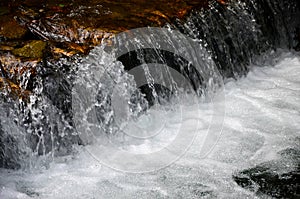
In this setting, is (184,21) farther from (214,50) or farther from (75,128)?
(75,128)

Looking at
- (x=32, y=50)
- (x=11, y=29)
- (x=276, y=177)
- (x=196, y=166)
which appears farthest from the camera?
(x=11, y=29)

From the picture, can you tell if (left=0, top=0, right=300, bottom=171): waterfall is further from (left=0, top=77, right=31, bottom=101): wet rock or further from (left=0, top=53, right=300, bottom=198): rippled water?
(left=0, top=53, right=300, bottom=198): rippled water

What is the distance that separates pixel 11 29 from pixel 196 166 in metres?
3.22

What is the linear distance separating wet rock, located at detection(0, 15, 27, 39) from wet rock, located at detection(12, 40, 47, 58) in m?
0.36

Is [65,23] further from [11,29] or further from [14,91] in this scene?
[14,91]

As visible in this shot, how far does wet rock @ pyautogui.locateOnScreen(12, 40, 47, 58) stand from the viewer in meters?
5.29

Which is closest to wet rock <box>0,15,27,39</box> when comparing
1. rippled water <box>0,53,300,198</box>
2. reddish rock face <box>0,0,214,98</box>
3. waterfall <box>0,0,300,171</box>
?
reddish rock face <box>0,0,214,98</box>

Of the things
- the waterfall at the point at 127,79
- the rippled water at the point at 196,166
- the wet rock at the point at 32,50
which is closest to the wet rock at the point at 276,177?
the rippled water at the point at 196,166

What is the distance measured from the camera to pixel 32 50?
212 inches

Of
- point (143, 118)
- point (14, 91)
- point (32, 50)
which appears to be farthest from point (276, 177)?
point (32, 50)

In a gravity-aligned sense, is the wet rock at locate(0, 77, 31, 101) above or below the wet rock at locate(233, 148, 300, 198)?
above

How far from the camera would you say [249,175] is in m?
4.52

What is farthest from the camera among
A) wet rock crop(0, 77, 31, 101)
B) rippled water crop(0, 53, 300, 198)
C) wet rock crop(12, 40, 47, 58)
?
wet rock crop(12, 40, 47, 58)

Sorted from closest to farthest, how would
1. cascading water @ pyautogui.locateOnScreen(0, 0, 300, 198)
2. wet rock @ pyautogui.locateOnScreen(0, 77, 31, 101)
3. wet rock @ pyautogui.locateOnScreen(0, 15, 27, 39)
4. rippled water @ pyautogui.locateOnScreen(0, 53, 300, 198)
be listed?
rippled water @ pyautogui.locateOnScreen(0, 53, 300, 198) < cascading water @ pyautogui.locateOnScreen(0, 0, 300, 198) < wet rock @ pyautogui.locateOnScreen(0, 77, 31, 101) < wet rock @ pyautogui.locateOnScreen(0, 15, 27, 39)
